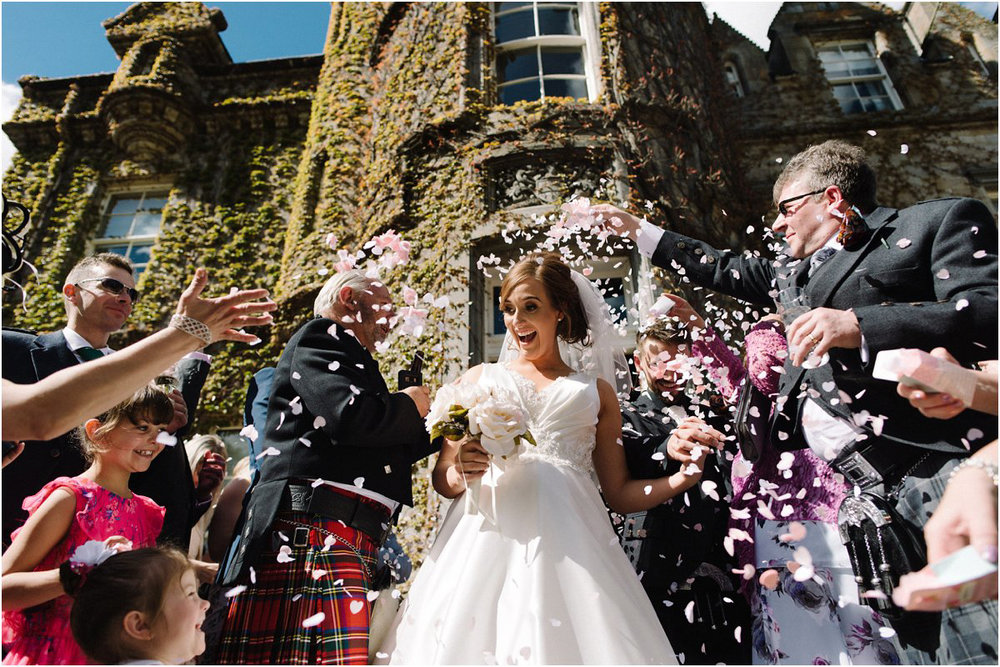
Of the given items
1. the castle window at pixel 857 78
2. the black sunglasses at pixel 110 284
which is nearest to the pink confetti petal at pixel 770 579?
the black sunglasses at pixel 110 284

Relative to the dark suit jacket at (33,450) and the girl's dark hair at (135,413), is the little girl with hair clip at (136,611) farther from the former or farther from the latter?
the dark suit jacket at (33,450)

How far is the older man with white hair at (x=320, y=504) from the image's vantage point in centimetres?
240

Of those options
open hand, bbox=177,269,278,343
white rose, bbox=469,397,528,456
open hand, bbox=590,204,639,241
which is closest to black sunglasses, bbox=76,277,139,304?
A: open hand, bbox=177,269,278,343

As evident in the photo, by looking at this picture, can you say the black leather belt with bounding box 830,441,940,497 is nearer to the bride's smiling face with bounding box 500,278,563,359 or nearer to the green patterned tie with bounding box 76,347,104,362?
the bride's smiling face with bounding box 500,278,563,359

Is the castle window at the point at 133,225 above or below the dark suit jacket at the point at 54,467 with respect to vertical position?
above

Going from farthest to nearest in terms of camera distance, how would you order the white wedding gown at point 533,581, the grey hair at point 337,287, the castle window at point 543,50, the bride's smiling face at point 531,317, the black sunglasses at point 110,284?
the castle window at point 543,50, the black sunglasses at point 110,284, the bride's smiling face at point 531,317, the grey hair at point 337,287, the white wedding gown at point 533,581

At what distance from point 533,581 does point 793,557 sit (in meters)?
1.19

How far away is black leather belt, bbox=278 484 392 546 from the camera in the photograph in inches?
99.9

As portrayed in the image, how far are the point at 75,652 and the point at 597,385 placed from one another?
2452 millimetres

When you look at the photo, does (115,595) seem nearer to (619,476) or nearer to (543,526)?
(543,526)

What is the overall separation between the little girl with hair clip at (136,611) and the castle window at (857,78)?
40.6 feet

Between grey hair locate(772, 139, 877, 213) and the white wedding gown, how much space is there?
1.59m

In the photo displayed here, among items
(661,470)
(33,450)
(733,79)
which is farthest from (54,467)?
(733,79)

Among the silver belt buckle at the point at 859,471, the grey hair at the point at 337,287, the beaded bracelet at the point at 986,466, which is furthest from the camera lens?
the grey hair at the point at 337,287
